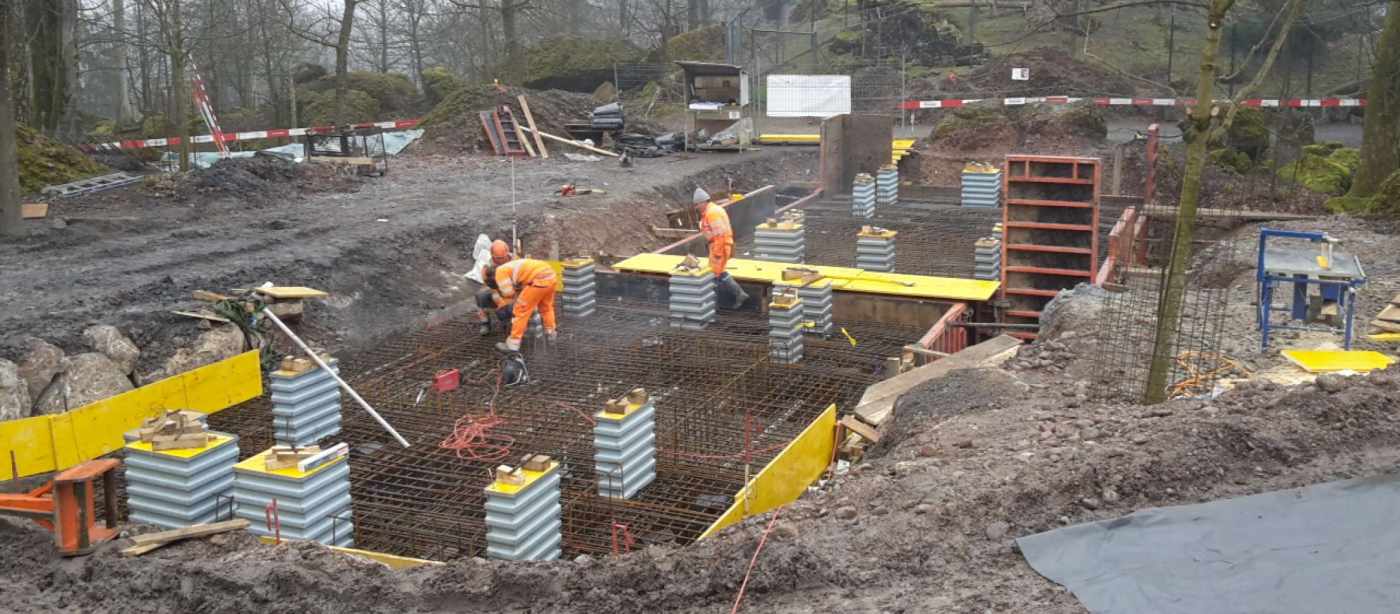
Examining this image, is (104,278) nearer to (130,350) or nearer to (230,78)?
(130,350)

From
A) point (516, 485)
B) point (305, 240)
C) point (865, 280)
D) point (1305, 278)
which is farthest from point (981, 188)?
point (516, 485)

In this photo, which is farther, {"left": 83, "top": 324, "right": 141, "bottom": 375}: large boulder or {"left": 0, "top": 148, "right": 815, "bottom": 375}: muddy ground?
{"left": 0, "top": 148, "right": 815, "bottom": 375}: muddy ground

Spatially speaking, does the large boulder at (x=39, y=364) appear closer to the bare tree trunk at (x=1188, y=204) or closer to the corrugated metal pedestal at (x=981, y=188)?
the bare tree trunk at (x=1188, y=204)

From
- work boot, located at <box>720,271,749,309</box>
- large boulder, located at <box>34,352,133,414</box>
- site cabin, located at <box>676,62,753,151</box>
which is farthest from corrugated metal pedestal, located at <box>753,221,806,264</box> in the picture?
site cabin, located at <box>676,62,753,151</box>

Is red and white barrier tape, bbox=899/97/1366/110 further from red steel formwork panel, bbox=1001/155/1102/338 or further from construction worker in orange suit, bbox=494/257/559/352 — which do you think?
construction worker in orange suit, bbox=494/257/559/352

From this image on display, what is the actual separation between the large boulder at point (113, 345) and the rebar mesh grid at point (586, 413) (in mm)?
1055

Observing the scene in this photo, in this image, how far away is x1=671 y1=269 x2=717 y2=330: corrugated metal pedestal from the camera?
13.0 metres

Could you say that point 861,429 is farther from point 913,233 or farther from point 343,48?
point 343,48

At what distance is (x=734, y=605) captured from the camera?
5.49 metres

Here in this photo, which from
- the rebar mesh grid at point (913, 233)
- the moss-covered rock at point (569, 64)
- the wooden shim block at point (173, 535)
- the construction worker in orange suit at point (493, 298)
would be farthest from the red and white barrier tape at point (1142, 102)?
the wooden shim block at point (173, 535)

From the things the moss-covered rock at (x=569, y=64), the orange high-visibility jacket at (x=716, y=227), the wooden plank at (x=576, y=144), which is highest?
the moss-covered rock at (x=569, y=64)

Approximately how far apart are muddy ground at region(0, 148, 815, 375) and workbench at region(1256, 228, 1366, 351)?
29.7 ft

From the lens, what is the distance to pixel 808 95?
26.1 meters

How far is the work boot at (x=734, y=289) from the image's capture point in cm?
1370
